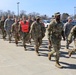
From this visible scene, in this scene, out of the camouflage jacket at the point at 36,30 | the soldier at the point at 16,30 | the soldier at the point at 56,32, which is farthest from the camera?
the soldier at the point at 16,30

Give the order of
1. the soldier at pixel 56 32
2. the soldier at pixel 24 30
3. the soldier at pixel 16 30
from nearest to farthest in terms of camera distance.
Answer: the soldier at pixel 56 32 < the soldier at pixel 24 30 < the soldier at pixel 16 30

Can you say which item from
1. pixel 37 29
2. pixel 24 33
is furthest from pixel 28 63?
pixel 24 33

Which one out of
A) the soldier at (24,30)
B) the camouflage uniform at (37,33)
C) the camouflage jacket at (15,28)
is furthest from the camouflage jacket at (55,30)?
the camouflage jacket at (15,28)

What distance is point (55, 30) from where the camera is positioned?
10250 mm

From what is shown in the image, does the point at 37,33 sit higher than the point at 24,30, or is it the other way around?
the point at 24,30

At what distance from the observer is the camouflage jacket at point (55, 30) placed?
400 inches

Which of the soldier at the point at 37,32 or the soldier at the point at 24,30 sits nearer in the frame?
the soldier at the point at 37,32

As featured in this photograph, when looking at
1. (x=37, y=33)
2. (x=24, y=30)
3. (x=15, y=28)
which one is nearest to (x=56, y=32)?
(x=37, y=33)

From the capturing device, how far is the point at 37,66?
33.5 feet

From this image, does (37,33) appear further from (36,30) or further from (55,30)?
(55,30)

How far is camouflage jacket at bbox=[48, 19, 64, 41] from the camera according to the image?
1017cm

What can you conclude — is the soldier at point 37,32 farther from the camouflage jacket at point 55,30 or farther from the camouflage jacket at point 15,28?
the camouflage jacket at point 15,28

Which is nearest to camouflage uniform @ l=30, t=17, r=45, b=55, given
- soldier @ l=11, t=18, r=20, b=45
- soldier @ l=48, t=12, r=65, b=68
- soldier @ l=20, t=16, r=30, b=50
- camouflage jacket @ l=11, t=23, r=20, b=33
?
soldier @ l=20, t=16, r=30, b=50

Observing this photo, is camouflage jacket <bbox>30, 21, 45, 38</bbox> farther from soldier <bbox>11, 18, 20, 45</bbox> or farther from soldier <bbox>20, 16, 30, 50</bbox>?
soldier <bbox>11, 18, 20, 45</bbox>
